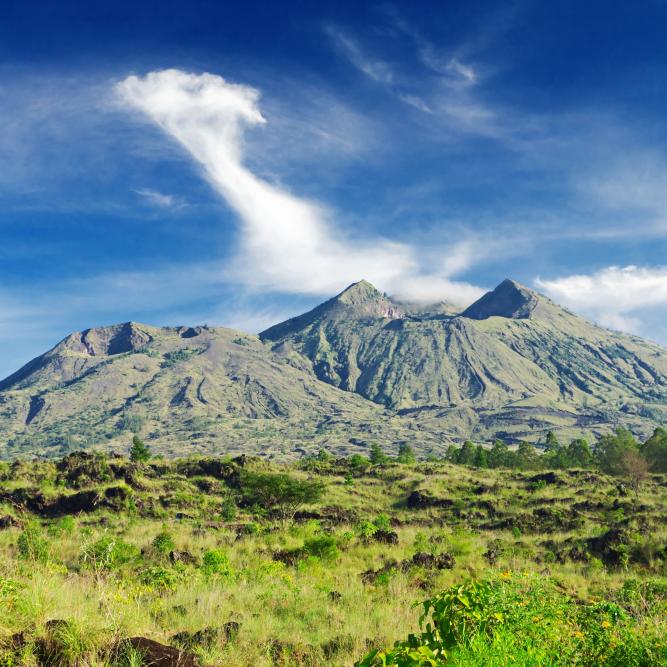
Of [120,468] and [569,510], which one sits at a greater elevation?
[120,468]

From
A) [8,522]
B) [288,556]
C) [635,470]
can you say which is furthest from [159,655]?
[635,470]

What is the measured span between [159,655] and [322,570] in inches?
475

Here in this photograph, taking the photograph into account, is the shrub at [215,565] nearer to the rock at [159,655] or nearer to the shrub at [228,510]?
the rock at [159,655]

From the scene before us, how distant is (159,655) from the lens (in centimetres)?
558

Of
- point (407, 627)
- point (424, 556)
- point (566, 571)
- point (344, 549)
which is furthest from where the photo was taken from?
point (344, 549)

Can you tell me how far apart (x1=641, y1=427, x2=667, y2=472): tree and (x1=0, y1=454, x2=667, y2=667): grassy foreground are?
73.7 feet

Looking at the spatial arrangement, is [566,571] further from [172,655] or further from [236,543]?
[172,655]

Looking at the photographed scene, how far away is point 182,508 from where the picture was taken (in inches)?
1437

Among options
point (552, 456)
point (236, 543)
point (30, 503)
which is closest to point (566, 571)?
point (236, 543)

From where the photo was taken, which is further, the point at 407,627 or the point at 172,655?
the point at 407,627

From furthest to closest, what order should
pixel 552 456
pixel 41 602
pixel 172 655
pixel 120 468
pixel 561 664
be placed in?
pixel 552 456 < pixel 120 468 < pixel 41 602 < pixel 172 655 < pixel 561 664

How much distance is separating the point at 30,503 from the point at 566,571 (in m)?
34.2

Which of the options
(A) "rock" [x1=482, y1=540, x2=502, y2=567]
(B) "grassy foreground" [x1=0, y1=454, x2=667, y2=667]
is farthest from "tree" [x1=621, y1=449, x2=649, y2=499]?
(A) "rock" [x1=482, y1=540, x2=502, y2=567]

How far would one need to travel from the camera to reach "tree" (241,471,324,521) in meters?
34.9
